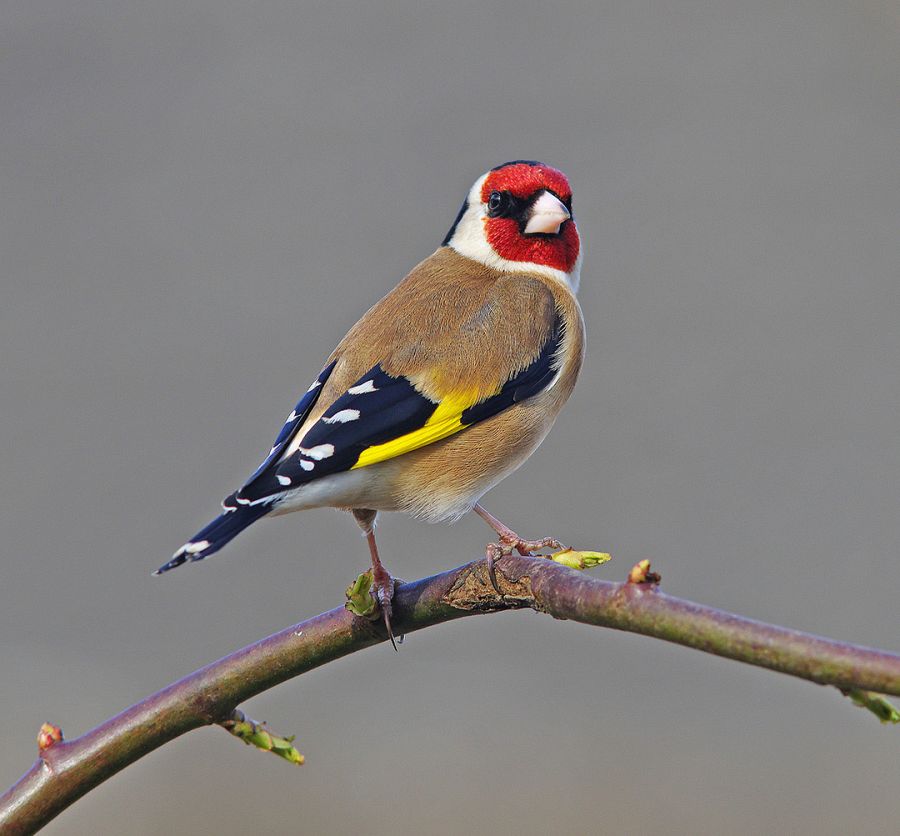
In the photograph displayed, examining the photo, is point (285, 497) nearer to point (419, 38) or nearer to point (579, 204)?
point (579, 204)

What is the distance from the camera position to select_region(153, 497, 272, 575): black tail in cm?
251

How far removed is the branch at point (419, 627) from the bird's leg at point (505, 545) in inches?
0.7

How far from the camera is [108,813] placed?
5.82 meters

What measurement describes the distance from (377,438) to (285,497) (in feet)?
1.08

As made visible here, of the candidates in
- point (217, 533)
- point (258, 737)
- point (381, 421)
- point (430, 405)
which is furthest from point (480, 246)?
point (258, 737)

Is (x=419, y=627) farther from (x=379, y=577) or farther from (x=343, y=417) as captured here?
(x=343, y=417)

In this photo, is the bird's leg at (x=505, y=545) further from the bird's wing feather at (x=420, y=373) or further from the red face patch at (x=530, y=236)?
the red face patch at (x=530, y=236)

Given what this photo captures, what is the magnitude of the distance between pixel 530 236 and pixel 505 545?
1.57 m

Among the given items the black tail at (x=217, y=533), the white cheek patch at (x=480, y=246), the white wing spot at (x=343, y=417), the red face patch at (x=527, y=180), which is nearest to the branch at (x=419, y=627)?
the black tail at (x=217, y=533)

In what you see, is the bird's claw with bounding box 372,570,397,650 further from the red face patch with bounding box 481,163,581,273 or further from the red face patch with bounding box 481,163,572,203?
the red face patch with bounding box 481,163,572,203

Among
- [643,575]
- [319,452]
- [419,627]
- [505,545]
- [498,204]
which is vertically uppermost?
[498,204]

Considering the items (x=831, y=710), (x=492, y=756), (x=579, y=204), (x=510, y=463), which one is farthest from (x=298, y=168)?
(x=510, y=463)

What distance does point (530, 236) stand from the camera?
383cm

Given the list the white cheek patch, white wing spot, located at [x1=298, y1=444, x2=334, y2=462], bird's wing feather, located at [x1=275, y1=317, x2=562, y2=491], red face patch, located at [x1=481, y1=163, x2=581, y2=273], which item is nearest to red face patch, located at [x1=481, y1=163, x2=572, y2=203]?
red face patch, located at [x1=481, y1=163, x2=581, y2=273]
